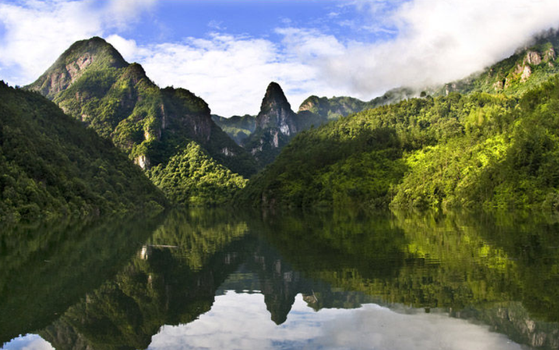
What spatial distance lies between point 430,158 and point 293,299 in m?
117

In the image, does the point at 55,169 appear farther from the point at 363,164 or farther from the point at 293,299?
the point at 293,299

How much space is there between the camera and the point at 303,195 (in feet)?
462

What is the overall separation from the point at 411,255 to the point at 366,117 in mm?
159916

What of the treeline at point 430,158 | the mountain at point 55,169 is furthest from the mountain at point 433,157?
the mountain at point 55,169

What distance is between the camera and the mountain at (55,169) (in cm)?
7469

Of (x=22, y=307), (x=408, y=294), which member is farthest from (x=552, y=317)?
(x=22, y=307)

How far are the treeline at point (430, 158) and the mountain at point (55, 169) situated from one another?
4597 centimetres

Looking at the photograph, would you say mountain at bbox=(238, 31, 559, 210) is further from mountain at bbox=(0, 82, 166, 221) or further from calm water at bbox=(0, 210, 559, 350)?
calm water at bbox=(0, 210, 559, 350)

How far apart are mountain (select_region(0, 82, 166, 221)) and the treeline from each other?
46.0 m

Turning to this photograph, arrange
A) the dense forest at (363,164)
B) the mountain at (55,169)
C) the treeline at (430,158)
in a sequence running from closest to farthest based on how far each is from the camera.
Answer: the mountain at (55,169) → the dense forest at (363,164) → the treeline at (430,158)

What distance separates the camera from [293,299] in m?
15.1

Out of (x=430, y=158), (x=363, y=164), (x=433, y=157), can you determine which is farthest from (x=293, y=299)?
(x=363, y=164)

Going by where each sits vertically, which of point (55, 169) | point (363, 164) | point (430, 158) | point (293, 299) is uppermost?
point (430, 158)

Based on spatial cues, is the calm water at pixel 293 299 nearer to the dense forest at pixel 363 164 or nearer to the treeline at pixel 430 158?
the dense forest at pixel 363 164
